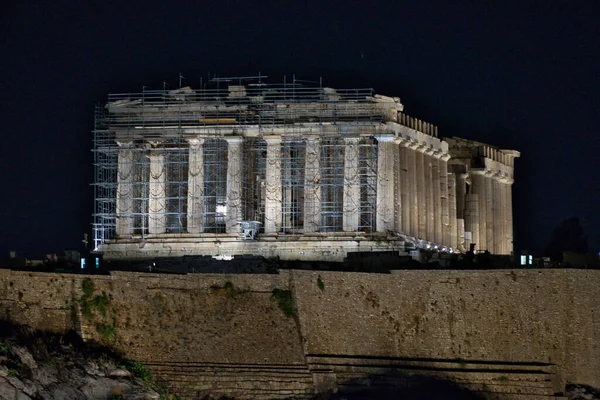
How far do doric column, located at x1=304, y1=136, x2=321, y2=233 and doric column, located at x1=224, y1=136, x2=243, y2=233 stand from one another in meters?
3.87

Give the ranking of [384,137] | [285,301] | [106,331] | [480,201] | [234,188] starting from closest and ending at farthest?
1. [285,301]
2. [106,331]
3. [384,137]
4. [234,188]
5. [480,201]

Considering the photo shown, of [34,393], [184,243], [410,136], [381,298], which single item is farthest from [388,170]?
[34,393]

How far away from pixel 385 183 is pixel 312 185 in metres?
4.16

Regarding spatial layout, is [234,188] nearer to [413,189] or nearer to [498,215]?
[413,189]

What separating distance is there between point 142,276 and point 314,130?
2134 cm

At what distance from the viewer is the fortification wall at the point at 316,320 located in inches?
→ 3339

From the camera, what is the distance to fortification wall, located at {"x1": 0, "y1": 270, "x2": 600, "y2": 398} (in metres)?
84.8

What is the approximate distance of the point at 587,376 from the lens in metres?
84.3

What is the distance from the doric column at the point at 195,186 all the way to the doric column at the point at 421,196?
494 inches

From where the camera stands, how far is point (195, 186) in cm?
10906

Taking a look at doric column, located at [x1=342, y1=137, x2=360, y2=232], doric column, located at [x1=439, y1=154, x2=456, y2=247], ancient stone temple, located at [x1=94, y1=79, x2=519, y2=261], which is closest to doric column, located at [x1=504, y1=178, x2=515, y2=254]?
doric column, located at [x1=439, y1=154, x2=456, y2=247]

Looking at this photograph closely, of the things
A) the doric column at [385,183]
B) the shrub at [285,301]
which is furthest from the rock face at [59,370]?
the doric column at [385,183]

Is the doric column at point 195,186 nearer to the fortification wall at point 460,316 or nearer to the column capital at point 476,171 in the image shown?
the column capital at point 476,171

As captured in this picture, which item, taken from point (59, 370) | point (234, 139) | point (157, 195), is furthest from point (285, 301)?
point (157, 195)
